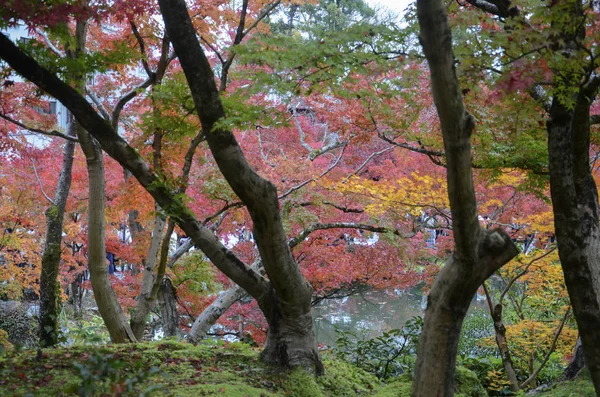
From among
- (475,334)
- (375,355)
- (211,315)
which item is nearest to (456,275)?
(375,355)

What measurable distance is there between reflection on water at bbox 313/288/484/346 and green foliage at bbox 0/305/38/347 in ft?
21.7

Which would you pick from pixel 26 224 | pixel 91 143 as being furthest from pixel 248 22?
pixel 26 224

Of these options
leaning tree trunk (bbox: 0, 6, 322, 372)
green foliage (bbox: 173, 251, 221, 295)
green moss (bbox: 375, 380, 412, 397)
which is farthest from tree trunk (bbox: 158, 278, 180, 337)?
green moss (bbox: 375, 380, 412, 397)

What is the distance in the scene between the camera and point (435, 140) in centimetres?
564

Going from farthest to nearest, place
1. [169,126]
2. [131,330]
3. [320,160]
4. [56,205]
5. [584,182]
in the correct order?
[320,160] → [56,205] → [131,330] → [169,126] → [584,182]

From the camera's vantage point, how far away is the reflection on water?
1408 centimetres

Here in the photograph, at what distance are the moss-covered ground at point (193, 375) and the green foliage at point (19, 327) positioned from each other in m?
6.36

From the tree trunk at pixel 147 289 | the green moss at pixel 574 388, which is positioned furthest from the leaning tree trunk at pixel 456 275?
the tree trunk at pixel 147 289

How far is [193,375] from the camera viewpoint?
429 cm

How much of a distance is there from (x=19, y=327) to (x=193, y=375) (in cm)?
814

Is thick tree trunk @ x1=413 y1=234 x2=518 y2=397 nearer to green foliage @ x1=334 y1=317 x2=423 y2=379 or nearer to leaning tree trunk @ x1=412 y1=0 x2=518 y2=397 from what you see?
leaning tree trunk @ x1=412 y1=0 x2=518 y2=397

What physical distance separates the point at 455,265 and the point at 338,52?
1611 millimetres

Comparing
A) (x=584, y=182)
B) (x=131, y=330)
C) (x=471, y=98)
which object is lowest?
(x=131, y=330)

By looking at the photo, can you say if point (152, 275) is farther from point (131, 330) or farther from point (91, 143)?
point (91, 143)
